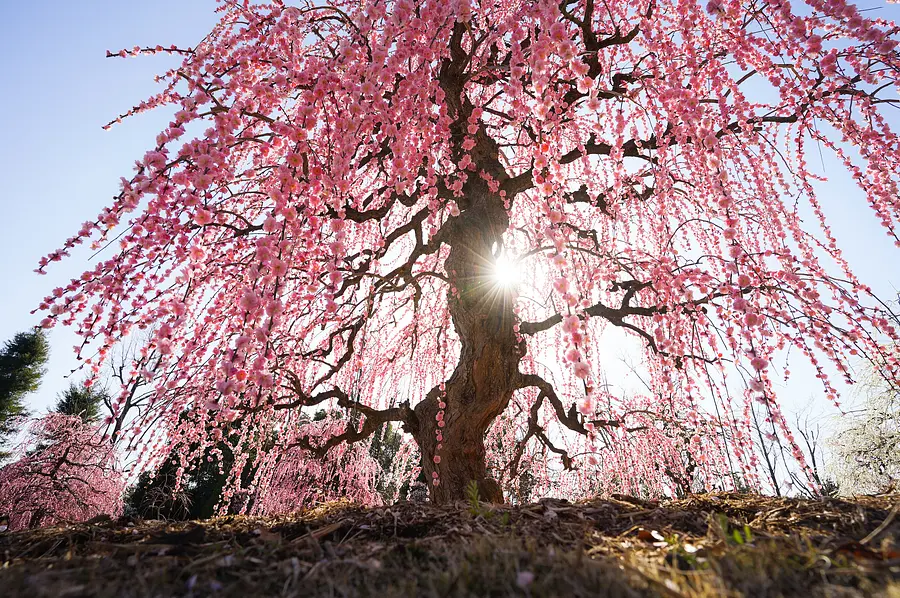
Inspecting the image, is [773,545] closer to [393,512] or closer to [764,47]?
[393,512]

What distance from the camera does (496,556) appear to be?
1119 millimetres

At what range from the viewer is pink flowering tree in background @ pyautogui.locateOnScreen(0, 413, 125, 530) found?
6.02 meters

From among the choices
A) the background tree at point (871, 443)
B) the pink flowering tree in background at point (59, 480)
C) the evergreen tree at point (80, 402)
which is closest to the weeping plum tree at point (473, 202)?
the pink flowering tree in background at point (59, 480)

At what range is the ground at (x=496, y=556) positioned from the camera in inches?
36.6

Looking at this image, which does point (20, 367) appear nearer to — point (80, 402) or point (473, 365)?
point (80, 402)

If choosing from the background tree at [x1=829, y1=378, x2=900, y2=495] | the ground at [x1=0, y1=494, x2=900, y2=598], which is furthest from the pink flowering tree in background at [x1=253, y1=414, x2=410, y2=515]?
the background tree at [x1=829, y1=378, x2=900, y2=495]

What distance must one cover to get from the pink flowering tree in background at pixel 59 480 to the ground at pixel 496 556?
539 cm

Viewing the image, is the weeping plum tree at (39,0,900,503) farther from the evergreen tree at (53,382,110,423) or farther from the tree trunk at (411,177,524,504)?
the evergreen tree at (53,382,110,423)

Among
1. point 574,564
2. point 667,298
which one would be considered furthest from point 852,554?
point 667,298

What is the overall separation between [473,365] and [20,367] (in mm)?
19282

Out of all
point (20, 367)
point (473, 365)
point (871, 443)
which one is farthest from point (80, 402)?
point (871, 443)

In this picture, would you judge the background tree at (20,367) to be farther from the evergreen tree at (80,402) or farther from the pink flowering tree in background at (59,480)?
the pink flowering tree in background at (59,480)

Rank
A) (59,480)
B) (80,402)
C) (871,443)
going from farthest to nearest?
(80,402) → (871,443) → (59,480)

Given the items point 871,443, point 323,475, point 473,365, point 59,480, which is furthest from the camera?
point 871,443
